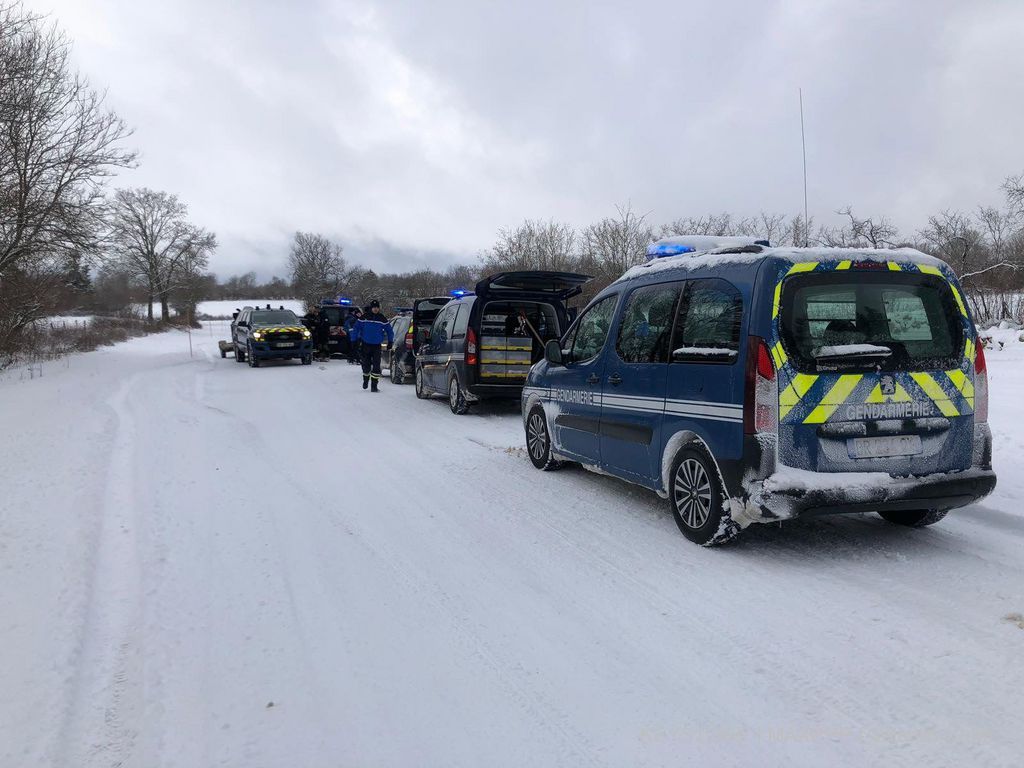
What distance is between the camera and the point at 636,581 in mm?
4266

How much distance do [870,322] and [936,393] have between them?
62cm

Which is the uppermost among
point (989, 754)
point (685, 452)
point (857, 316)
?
point (857, 316)

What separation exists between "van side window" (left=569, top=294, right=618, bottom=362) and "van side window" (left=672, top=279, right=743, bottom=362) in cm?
121

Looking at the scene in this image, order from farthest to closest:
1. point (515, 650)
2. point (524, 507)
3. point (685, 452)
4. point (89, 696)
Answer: point (524, 507) < point (685, 452) < point (515, 650) < point (89, 696)

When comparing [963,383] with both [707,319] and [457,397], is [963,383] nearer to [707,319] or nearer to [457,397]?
[707,319]

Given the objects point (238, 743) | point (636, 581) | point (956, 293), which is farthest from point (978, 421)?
point (238, 743)

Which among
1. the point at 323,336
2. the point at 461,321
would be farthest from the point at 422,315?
the point at 323,336

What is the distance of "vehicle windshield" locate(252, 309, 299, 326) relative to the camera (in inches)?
919

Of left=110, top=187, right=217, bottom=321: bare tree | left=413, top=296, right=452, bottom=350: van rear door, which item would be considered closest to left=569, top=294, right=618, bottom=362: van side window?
left=413, top=296, right=452, bottom=350: van rear door

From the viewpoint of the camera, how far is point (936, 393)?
4.46 meters

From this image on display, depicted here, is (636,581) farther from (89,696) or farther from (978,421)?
(89,696)

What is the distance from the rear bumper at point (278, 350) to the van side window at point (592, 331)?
17.4 m

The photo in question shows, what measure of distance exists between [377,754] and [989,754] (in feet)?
7.17

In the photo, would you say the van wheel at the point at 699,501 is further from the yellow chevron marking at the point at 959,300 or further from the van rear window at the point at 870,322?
the yellow chevron marking at the point at 959,300
